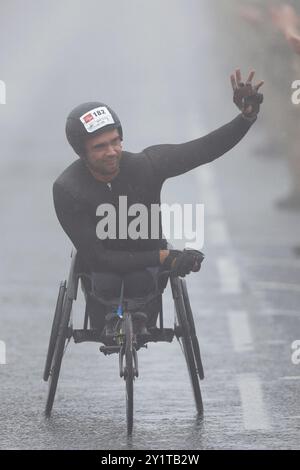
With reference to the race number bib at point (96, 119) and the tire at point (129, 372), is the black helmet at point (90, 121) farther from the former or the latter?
the tire at point (129, 372)

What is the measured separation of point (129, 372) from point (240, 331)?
476 centimetres

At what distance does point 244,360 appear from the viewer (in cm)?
1288

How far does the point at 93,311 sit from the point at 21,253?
992cm

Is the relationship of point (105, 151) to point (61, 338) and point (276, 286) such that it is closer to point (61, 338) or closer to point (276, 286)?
point (61, 338)

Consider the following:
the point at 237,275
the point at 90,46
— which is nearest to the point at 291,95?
the point at 237,275

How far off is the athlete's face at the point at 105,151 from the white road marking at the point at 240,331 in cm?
371

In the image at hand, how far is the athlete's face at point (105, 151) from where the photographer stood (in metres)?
9.95

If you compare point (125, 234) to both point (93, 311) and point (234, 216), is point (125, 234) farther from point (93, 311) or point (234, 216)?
point (234, 216)

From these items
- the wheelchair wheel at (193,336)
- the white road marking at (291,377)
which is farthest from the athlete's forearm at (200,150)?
the white road marking at (291,377)

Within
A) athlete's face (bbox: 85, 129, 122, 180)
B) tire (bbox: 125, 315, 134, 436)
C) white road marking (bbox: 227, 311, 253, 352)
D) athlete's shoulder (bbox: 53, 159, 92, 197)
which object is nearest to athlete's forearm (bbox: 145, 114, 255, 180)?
athlete's face (bbox: 85, 129, 122, 180)

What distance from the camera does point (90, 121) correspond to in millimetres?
9906

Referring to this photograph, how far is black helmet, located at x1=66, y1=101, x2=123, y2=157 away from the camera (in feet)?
32.5

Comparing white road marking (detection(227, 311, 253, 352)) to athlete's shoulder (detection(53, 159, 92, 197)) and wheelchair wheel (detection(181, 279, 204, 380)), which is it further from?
athlete's shoulder (detection(53, 159, 92, 197))

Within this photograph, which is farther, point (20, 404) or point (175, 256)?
point (20, 404)
